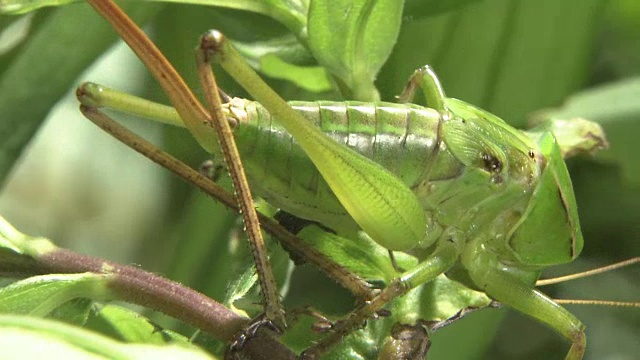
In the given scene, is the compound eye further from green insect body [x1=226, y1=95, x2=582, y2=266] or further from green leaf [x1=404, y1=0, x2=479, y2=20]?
green leaf [x1=404, y1=0, x2=479, y2=20]

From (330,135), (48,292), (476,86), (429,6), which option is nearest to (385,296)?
(330,135)

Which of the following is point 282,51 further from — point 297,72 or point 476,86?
point 476,86

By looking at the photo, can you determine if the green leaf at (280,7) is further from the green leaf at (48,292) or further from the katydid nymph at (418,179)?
the green leaf at (48,292)

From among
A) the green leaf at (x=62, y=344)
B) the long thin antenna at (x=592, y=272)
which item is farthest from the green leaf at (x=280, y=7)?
the green leaf at (x=62, y=344)

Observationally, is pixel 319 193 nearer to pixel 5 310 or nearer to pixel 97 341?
pixel 5 310

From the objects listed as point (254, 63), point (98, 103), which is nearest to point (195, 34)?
point (254, 63)
